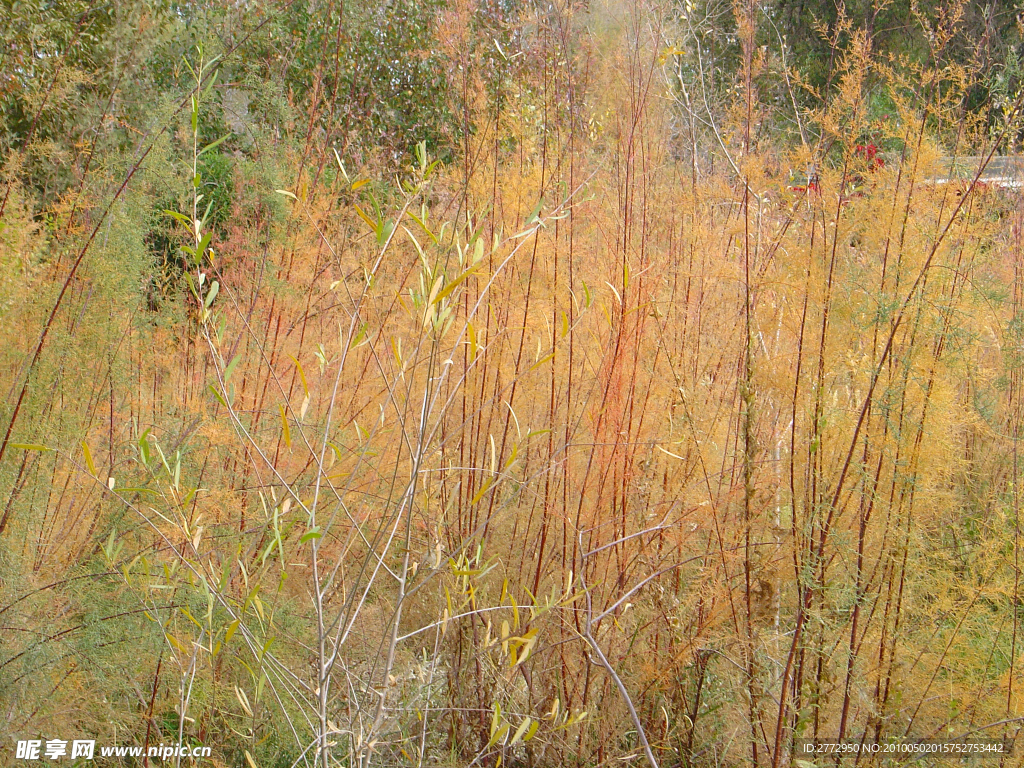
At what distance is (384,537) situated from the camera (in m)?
2.59

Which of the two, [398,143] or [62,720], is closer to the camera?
[62,720]

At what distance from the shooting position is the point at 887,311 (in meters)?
1.72

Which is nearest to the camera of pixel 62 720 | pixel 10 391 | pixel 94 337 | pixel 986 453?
pixel 62 720

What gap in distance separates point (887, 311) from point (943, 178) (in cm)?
79

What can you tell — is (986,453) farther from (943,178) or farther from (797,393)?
(797,393)

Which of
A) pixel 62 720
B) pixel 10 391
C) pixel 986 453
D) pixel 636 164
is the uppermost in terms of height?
pixel 636 164

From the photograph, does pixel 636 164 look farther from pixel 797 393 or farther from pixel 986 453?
pixel 986 453

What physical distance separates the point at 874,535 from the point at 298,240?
1.89 meters

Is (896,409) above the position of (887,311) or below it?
below

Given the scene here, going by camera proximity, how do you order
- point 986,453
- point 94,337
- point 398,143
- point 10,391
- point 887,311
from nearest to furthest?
point 887,311
point 10,391
point 94,337
point 986,453
point 398,143

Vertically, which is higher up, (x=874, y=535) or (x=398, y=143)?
(x=398, y=143)

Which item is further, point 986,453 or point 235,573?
point 986,453

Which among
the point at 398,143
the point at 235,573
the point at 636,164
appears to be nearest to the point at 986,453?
the point at 636,164

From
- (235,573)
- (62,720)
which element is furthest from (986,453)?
(62,720)
